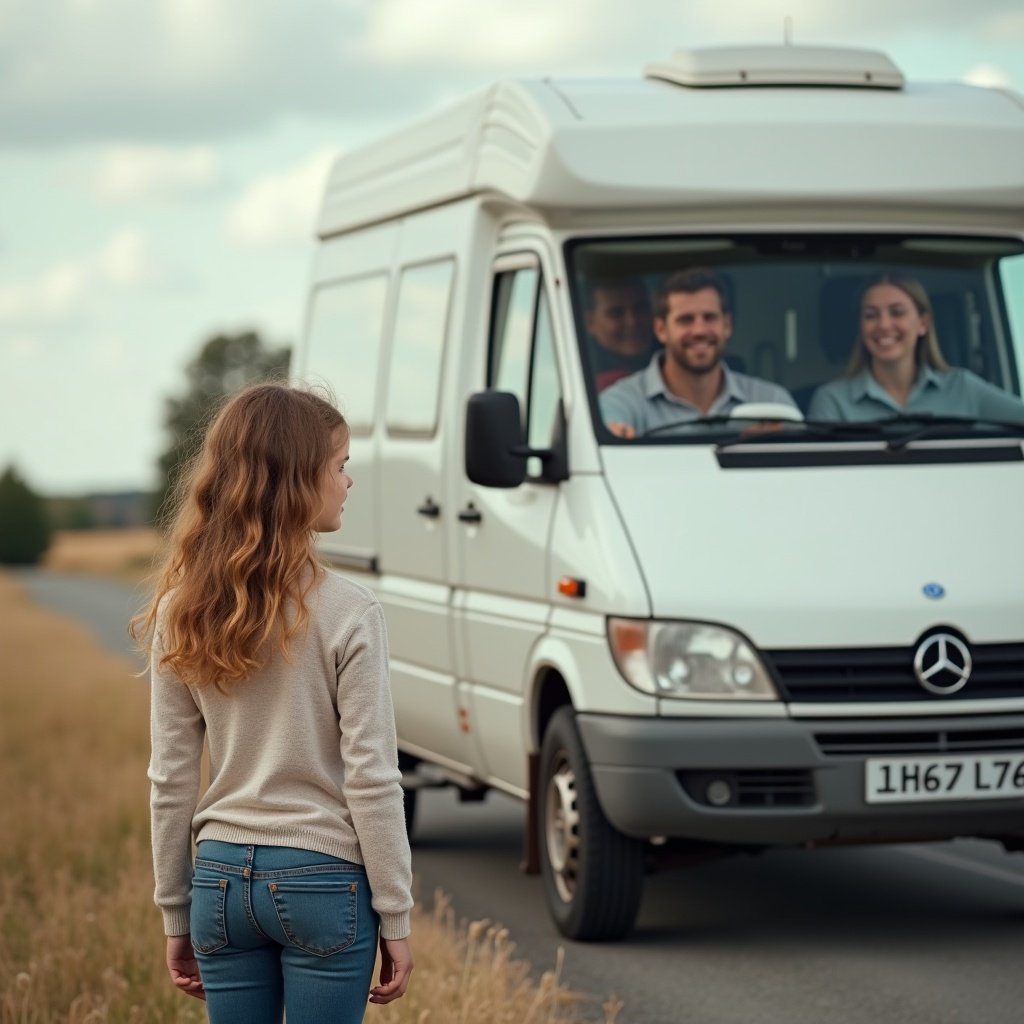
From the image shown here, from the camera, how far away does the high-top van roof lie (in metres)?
8.27

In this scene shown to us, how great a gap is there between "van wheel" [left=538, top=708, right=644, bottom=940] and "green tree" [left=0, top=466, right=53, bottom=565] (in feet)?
372

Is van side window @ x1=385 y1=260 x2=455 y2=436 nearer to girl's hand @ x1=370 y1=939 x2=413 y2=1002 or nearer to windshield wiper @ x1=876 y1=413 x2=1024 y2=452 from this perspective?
windshield wiper @ x1=876 y1=413 x2=1024 y2=452

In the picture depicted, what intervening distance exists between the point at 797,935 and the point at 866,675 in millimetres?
1235

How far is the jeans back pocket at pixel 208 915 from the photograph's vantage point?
4043 mm

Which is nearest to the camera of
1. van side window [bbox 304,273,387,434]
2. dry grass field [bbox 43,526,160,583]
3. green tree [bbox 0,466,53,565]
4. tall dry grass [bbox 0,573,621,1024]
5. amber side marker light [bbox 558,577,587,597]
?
tall dry grass [bbox 0,573,621,1024]

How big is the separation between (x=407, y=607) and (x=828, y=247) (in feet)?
7.67

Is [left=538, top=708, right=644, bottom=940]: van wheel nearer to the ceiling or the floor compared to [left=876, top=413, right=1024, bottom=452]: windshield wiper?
nearer to the floor

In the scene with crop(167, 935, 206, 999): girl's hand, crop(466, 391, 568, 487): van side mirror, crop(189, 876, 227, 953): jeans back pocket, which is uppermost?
crop(466, 391, 568, 487): van side mirror

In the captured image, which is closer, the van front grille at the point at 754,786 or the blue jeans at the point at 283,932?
the blue jeans at the point at 283,932

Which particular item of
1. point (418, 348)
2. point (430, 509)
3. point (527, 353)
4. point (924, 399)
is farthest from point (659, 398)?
point (418, 348)

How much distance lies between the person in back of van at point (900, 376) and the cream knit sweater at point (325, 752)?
426 cm

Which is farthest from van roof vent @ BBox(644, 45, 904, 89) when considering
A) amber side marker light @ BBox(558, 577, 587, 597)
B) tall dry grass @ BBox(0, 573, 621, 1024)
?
tall dry grass @ BBox(0, 573, 621, 1024)

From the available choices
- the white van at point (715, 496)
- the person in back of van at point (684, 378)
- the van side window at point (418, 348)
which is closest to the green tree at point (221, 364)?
the van side window at point (418, 348)

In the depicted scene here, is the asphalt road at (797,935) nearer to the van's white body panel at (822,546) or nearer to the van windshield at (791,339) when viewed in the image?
the van's white body panel at (822,546)
